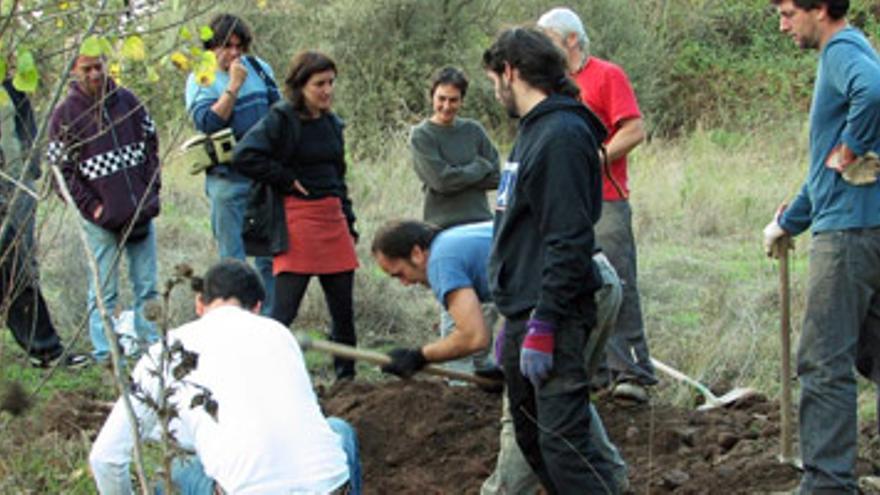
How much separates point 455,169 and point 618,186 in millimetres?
1116

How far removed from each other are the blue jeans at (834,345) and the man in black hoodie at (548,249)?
2.87 ft

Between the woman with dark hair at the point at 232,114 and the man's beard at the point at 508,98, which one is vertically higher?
the man's beard at the point at 508,98

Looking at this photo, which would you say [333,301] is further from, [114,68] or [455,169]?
[114,68]

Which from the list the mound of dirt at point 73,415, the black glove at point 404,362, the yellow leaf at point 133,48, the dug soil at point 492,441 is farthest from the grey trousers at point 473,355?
the yellow leaf at point 133,48

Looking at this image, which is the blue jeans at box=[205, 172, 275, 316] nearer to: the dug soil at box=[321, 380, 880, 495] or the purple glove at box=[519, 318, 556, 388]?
the dug soil at box=[321, 380, 880, 495]

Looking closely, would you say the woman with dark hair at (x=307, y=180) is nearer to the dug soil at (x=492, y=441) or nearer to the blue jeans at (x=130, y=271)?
the dug soil at (x=492, y=441)

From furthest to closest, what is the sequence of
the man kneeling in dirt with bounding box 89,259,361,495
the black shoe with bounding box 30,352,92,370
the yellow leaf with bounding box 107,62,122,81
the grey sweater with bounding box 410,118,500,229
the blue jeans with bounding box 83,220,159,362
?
the black shoe with bounding box 30,352,92,370 → the blue jeans with bounding box 83,220,159,362 → the grey sweater with bounding box 410,118,500,229 → the yellow leaf with bounding box 107,62,122,81 → the man kneeling in dirt with bounding box 89,259,361,495

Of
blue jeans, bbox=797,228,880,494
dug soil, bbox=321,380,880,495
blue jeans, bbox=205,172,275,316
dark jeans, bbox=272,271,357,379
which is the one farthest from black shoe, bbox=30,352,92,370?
blue jeans, bbox=797,228,880,494

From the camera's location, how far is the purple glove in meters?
4.27

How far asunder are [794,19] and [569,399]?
1.59m

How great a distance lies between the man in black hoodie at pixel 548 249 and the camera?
4.24 meters

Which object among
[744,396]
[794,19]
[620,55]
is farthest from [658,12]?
[794,19]

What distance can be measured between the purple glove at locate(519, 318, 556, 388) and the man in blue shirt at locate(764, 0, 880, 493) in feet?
3.66

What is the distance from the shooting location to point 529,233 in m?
4.43
